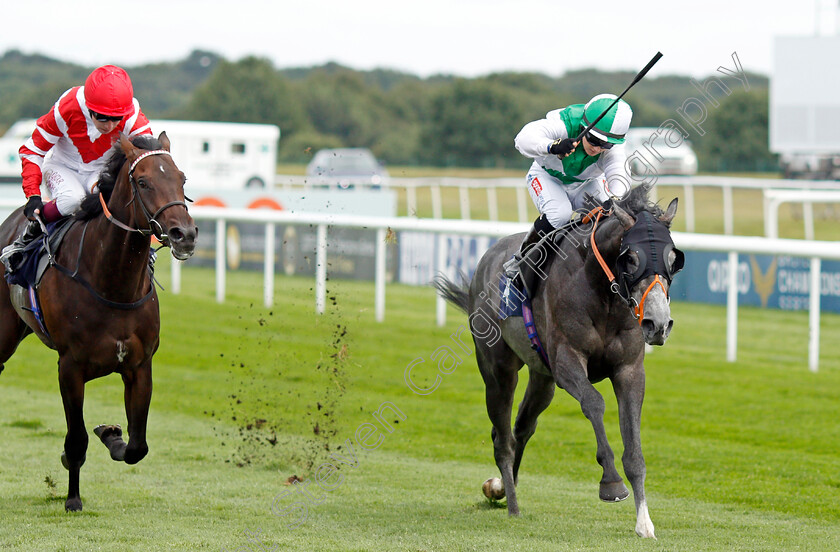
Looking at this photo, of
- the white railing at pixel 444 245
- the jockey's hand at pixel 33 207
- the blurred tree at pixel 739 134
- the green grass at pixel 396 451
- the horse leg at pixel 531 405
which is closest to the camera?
the green grass at pixel 396 451

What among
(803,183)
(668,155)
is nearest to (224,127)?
(668,155)

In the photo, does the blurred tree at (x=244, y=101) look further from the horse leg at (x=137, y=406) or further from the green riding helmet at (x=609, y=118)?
the green riding helmet at (x=609, y=118)

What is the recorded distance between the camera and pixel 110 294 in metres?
4.52

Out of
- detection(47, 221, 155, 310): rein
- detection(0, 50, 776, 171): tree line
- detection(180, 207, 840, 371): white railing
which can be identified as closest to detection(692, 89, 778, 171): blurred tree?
detection(0, 50, 776, 171): tree line

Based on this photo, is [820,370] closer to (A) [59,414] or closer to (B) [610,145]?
(B) [610,145]

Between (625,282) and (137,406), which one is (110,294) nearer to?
(137,406)

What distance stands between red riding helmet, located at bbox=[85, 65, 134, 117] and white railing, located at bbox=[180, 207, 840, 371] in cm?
151

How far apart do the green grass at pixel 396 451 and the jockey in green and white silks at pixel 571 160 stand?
1310mm

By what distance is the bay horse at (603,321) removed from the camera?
3939 millimetres

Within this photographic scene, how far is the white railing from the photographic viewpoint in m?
8.12

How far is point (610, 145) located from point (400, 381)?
409 centimetres

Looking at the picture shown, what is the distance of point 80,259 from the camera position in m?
4.63

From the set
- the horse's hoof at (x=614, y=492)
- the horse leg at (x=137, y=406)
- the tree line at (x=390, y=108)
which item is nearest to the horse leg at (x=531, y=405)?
the horse's hoof at (x=614, y=492)

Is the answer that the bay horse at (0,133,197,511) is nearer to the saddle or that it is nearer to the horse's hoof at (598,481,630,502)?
the saddle
